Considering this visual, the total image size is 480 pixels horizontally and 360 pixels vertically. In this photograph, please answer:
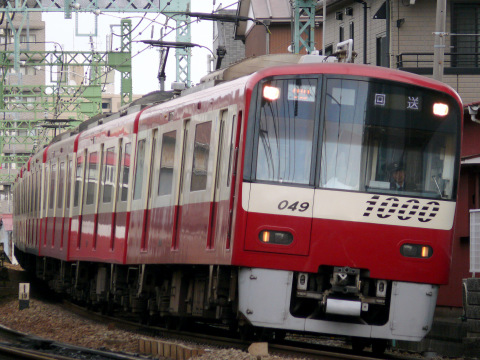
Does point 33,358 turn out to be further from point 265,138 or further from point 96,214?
point 96,214

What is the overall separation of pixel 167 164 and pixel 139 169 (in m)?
1.43

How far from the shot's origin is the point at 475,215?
1545 cm

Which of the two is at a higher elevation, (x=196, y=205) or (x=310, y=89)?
(x=310, y=89)

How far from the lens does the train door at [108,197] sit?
641 inches

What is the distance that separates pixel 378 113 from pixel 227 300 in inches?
98.9

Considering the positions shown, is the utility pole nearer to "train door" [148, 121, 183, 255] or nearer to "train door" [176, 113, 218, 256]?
"train door" [148, 121, 183, 255]

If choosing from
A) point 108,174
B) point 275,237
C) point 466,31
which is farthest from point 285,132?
point 466,31

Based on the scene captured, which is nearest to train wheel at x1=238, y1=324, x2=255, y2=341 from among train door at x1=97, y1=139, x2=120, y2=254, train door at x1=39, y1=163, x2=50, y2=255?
train door at x1=97, y1=139, x2=120, y2=254

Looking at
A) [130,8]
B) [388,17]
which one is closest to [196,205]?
[388,17]

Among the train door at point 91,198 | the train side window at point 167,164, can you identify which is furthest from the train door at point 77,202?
the train side window at point 167,164

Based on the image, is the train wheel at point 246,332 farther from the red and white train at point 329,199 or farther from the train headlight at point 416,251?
the train headlight at point 416,251

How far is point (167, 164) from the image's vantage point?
13.6 meters

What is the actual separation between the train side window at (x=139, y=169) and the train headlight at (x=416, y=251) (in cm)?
489

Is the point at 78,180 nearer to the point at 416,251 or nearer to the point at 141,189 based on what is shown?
the point at 141,189
